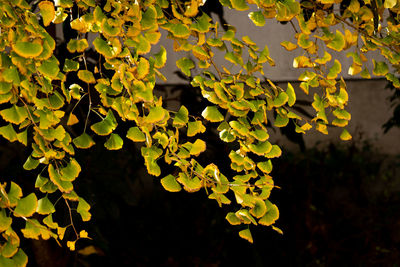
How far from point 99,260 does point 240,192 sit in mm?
1797

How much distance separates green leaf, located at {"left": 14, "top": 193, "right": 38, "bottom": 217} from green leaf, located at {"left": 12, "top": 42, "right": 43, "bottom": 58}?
31cm

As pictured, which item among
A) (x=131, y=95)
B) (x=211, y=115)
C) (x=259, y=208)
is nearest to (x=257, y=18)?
(x=211, y=115)

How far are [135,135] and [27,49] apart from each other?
1.07 feet

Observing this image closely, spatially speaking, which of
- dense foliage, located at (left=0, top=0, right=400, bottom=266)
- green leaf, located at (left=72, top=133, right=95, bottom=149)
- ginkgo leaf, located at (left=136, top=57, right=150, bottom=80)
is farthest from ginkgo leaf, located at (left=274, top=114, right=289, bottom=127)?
green leaf, located at (left=72, top=133, right=95, bottom=149)

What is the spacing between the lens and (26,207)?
100 centimetres

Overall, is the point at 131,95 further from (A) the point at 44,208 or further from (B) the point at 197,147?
(A) the point at 44,208

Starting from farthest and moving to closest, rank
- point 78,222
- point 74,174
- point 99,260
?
1. point 99,260
2. point 78,222
3. point 74,174

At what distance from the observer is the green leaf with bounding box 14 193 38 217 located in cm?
99

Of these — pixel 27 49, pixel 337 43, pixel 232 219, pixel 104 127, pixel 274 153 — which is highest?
pixel 27 49

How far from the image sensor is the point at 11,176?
195 centimetres

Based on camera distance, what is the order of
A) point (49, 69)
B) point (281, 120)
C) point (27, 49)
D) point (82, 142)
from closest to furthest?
point (27, 49) < point (49, 69) < point (82, 142) < point (281, 120)

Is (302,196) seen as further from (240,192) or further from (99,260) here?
(240,192)

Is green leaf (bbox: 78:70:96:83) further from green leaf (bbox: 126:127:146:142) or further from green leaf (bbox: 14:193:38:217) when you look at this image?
green leaf (bbox: 14:193:38:217)

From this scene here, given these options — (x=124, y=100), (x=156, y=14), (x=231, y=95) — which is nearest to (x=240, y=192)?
(x=231, y=95)
